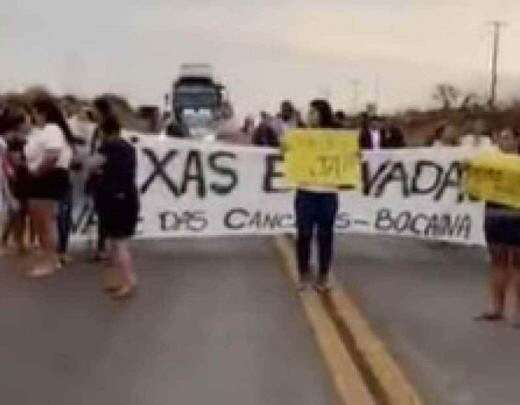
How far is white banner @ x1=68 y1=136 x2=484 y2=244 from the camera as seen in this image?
21984mm

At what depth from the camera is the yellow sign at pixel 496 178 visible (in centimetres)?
1460

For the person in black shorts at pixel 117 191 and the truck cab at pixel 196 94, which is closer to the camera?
the person in black shorts at pixel 117 191

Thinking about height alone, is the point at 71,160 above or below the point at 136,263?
above

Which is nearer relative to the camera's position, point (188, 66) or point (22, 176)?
point (22, 176)

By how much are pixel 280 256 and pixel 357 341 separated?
7.96 meters

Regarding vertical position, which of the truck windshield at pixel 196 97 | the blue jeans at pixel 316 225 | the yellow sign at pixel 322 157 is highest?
the yellow sign at pixel 322 157

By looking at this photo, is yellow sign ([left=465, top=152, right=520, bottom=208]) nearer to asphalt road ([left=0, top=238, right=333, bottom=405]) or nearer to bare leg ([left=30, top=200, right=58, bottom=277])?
asphalt road ([left=0, top=238, right=333, bottom=405])

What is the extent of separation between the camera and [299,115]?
27.6 m

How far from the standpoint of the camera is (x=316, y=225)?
17.3 metres

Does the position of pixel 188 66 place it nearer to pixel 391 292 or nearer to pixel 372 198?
pixel 372 198

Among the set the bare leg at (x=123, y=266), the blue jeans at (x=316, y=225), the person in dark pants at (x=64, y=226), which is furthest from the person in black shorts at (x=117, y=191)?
the person in dark pants at (x=64, y=226)

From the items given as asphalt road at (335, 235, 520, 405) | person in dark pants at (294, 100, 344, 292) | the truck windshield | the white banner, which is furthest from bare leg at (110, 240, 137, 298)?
the truck windshield

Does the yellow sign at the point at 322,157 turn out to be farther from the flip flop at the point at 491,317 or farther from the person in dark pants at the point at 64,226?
the flip flop at the point at 491,317

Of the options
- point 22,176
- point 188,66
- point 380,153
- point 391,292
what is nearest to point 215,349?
point 391,292
